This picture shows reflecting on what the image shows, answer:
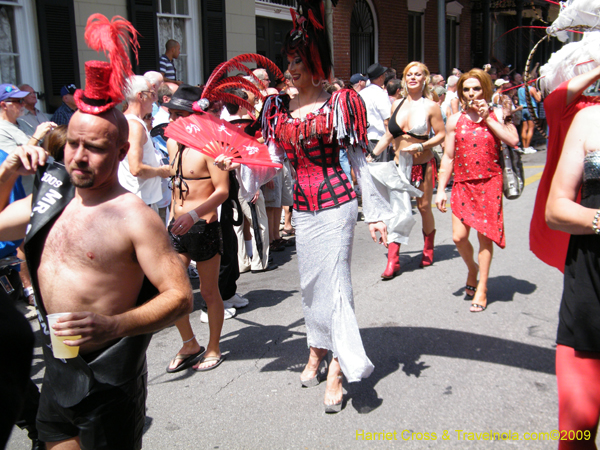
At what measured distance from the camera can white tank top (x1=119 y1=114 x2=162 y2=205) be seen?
477cm

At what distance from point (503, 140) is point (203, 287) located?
2.75m

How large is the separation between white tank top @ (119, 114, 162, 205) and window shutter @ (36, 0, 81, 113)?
14.1ft

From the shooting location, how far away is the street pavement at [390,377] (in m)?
3.10

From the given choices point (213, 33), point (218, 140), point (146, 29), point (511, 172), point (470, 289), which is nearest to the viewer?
point (218, 140)

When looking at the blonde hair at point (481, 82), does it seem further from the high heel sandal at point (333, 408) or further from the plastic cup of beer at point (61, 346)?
the plastic cup of beer at point (61, 346)

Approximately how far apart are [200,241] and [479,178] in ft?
8.19

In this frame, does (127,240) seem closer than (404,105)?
Yes

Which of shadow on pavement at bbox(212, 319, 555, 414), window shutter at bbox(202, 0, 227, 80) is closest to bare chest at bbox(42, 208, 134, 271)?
shadow on pavement at bbox(212, 319, 555, 414)

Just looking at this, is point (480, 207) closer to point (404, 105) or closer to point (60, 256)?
point (404, 105)

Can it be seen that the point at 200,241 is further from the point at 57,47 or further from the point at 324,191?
the point at 57,47

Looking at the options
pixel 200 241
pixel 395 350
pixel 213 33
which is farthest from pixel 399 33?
pixel 200 241

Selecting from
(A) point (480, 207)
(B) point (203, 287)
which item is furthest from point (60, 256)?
(A) point (480, 207)

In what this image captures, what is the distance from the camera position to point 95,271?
198 cm

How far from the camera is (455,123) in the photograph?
4906 millimetres
